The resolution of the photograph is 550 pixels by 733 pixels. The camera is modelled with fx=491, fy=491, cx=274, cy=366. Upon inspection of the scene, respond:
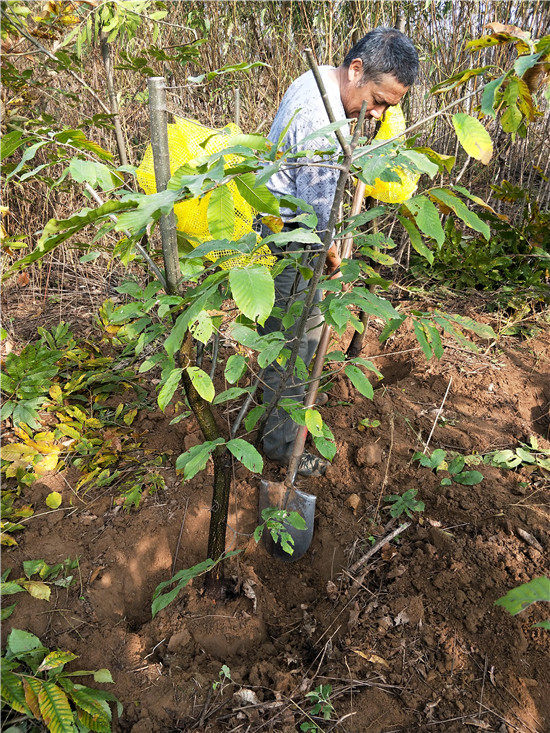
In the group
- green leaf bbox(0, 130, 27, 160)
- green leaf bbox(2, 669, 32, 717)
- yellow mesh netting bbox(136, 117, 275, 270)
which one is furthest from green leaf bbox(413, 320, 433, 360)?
green leaf bbox(2, 669, 32, 717)

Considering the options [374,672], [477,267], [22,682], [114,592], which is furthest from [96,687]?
[477,267]

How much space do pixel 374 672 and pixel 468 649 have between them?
0.31m

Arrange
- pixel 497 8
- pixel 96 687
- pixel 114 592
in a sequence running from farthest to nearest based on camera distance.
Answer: pixel 497 8 < pixel 114 592 < pixel 96 687

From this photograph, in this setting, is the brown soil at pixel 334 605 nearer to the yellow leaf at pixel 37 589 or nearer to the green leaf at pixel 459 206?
the yellow leaf at pixel 37 589

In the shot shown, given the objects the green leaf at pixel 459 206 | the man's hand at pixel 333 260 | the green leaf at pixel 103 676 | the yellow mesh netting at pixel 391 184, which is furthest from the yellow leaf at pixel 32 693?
the yellow mesh netting at pixel 391 184

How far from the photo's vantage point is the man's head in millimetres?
1849

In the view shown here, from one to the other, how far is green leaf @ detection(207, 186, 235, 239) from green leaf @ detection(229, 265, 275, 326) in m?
0.21

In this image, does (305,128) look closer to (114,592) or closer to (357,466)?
(357,466)

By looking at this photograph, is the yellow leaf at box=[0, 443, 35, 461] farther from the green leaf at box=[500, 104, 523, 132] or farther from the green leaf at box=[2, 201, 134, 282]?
the green leaf at box=[500, 104, 523, 132]

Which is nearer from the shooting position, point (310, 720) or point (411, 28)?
point (310, 720)

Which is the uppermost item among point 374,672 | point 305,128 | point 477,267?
point 305,128

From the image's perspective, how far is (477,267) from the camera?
3436mm

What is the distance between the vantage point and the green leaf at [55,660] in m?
1.40

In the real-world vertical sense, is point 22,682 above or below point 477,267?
below
